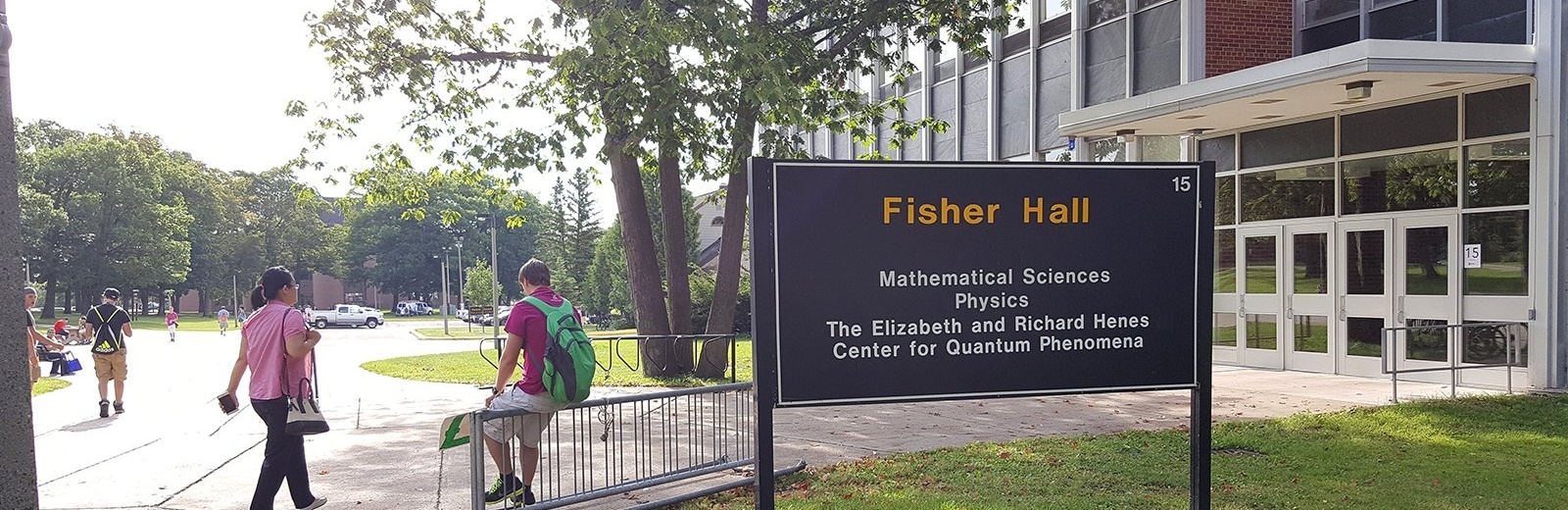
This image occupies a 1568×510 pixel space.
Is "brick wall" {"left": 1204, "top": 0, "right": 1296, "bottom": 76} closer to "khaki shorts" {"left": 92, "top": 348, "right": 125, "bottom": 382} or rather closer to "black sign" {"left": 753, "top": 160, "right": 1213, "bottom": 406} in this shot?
"black sign" {"left": 753, "top": 160, "right": 1213, "bottom": 406}

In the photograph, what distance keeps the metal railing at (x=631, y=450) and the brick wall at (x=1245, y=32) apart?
10311 millimetres

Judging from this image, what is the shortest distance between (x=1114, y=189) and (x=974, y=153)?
18422 millimetres

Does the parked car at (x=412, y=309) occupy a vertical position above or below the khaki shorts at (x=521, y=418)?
below

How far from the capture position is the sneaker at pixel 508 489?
6.56m

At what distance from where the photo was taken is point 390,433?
1101cm

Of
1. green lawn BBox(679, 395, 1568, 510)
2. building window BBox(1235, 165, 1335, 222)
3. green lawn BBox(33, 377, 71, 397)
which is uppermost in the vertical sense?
building window BBox(1235, 165, 1335, 222)

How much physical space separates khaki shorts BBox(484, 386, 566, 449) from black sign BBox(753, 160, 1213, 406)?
2.18 m

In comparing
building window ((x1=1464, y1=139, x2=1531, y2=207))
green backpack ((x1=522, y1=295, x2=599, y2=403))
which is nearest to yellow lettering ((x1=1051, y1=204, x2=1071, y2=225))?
green backpack ((x1=522, y1=295, x2=599, y2=403))

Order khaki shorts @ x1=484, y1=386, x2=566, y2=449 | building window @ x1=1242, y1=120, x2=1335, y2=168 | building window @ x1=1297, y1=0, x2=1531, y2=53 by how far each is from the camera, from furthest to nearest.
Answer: building window @ x1=1242, y1=120, x2=1335, y2=168, building window @ x1=1297, y1=0, x2=1531, y2=53, khaki shorts @ x1=484, y1=386, x2=566, y2=449

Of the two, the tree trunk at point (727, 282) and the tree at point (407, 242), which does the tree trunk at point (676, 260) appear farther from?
the tree at point (407, 242)

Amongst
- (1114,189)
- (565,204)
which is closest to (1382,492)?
(1114,189)

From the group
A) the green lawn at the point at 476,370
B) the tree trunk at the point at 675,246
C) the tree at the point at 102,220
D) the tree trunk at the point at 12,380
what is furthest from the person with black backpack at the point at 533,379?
the tree at the point at 102,220

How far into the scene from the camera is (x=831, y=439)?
1005cm

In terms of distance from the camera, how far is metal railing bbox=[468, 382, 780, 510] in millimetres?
6555
